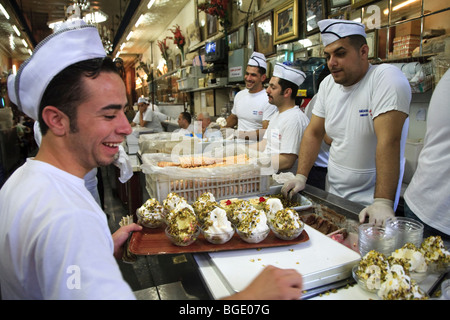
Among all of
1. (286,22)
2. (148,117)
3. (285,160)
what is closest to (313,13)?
(286,22)

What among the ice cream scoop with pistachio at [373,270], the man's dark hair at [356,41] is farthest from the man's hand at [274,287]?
the man's dark hair at [356,41]

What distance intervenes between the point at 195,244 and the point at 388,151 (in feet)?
4.22

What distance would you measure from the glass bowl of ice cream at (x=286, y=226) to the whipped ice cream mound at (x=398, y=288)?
0.39m

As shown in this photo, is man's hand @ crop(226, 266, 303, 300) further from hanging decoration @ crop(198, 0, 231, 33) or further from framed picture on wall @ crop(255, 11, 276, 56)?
hanging decoration @ crop(198, 0, 231, 33)

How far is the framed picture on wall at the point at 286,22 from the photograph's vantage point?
3998 mm

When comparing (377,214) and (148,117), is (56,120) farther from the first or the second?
(148,117)

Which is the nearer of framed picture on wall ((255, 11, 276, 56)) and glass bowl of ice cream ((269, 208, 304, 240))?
glass bowl of ice cream ((269, 208, 304, 240))

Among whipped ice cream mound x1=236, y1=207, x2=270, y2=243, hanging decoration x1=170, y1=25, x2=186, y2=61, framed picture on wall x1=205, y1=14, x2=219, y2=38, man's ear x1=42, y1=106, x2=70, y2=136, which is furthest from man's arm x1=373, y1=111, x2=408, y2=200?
hanging decoration x1=170, y1=25, x2=186, y2=61

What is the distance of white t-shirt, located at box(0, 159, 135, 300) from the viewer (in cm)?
66

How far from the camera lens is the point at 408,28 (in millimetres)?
2680

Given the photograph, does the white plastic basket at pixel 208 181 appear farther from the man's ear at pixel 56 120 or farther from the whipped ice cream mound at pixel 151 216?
the man's ear at pixel 56 120

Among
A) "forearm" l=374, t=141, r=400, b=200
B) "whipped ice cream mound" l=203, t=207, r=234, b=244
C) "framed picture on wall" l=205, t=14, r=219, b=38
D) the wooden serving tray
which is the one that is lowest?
the wooden serving tray

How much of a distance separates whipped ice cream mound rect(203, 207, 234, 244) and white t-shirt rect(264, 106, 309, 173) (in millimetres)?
1618
